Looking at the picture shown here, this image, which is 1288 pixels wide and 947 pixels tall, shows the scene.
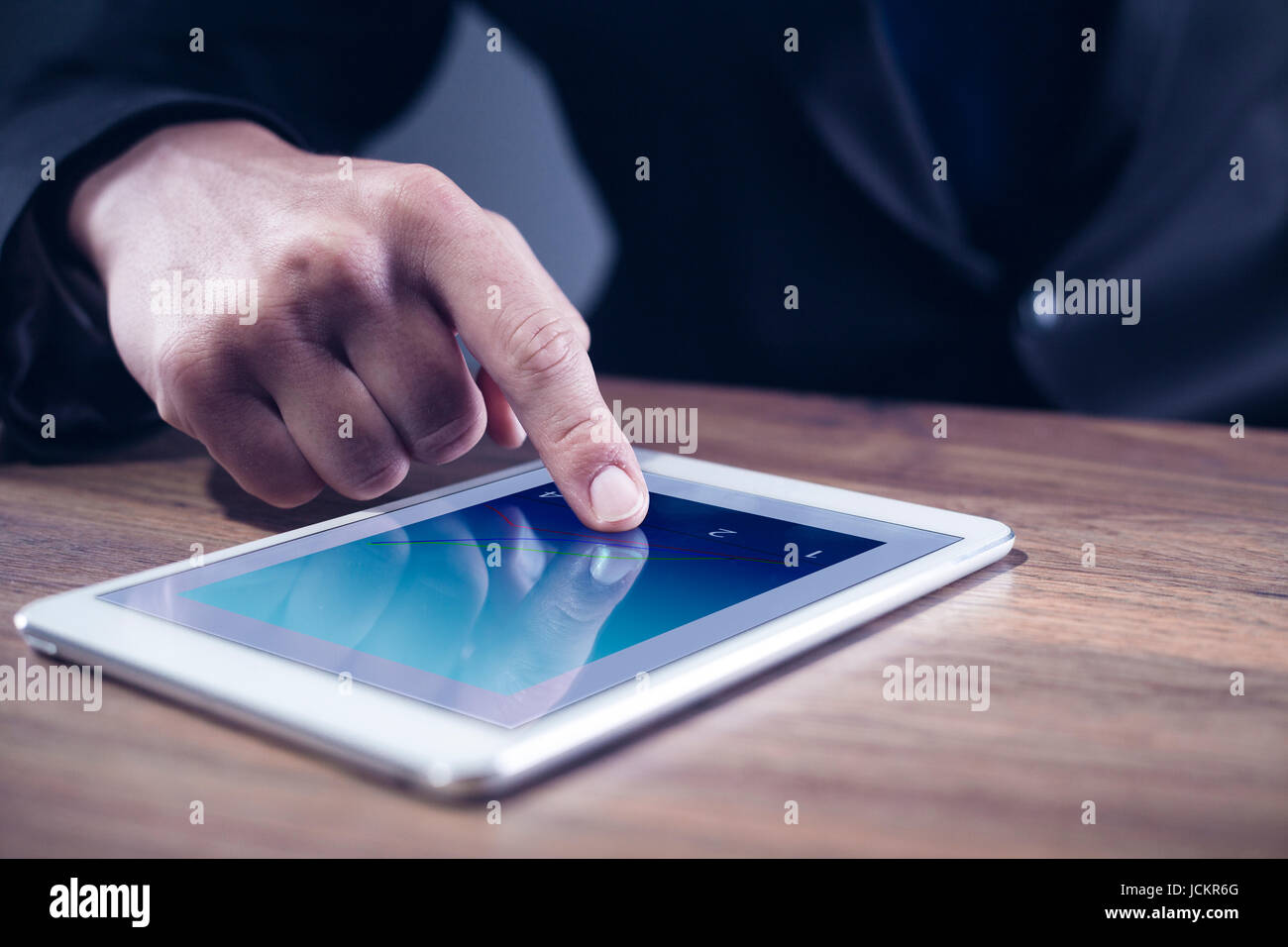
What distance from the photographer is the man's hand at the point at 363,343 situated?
1.88 ft

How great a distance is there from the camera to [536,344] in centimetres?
57

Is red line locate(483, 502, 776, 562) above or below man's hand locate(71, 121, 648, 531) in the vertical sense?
below

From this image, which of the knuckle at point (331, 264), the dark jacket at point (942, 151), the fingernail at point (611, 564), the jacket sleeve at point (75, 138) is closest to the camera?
the fingernail at point (611, 564)

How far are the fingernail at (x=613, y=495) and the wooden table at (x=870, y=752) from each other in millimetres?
151

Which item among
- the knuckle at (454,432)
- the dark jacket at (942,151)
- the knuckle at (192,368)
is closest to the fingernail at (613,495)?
the knuckle at (454,432)

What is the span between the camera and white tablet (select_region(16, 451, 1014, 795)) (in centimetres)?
34

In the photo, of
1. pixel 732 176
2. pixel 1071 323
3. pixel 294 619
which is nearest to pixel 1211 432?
pixel 1071 323

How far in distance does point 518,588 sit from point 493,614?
0.03 meters

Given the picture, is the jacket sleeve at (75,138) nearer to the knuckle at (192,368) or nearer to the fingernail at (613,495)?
the knuckle at (192,368)

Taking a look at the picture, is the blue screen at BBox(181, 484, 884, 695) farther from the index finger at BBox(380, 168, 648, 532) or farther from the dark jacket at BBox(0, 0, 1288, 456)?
the dark jacket at BBox(0, 0, 1288, 456)

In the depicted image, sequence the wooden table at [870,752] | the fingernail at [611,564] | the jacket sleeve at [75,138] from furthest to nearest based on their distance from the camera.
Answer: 1. the jacket sleeve at [75,138]
2. the fingernail at [611,564]
3. the wooden table at [870,752]

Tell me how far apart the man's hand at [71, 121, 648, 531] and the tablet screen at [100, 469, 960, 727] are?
4 centimetres

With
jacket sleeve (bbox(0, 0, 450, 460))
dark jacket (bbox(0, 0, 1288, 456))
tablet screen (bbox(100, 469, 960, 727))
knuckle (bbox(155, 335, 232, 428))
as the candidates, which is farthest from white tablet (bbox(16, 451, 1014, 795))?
dark jacket (bbox(0, 0, 1288, 456))
